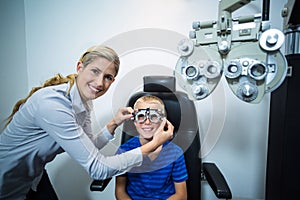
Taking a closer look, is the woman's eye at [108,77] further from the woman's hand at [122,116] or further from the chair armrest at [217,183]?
the chair armrest at [217,183]

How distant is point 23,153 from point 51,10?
0.96m

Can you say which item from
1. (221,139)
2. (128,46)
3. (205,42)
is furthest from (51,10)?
(221,139)

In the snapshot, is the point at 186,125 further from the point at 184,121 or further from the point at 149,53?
the point at 149,53

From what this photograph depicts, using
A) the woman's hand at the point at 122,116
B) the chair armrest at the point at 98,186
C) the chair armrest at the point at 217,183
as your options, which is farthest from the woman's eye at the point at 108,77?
the chair armrest at the point at 217,183

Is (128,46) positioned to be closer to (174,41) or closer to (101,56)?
(174,41)

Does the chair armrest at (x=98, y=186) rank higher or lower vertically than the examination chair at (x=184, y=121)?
lower

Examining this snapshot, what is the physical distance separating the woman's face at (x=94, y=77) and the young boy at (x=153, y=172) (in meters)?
0.19

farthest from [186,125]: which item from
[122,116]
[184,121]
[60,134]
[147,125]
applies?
[60,134]

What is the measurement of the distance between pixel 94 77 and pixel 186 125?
0.48 metres

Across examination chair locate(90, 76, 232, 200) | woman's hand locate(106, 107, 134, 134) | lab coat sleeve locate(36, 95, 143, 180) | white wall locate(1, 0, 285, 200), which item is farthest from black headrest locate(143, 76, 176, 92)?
lab coat sleeve locate(36, 95, 143, 180)

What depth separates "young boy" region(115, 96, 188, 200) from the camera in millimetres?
855

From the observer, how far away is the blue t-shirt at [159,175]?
881 millimetres

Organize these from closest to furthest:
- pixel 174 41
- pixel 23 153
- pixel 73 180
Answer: pixel 23 153 → pixel 174 41 → pixel 73 180

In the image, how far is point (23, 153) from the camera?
717 mm
